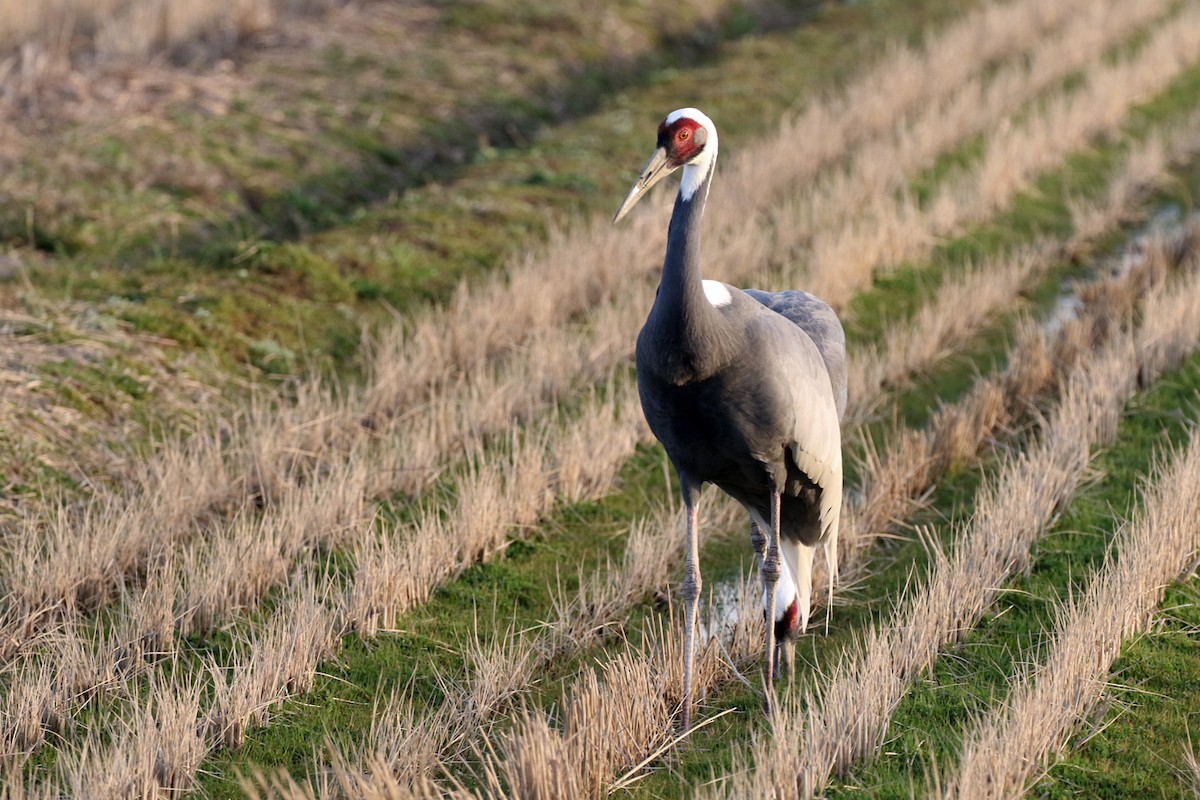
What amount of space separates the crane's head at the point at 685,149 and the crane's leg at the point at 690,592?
1.08m

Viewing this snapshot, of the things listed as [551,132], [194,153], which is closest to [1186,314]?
[551,132]

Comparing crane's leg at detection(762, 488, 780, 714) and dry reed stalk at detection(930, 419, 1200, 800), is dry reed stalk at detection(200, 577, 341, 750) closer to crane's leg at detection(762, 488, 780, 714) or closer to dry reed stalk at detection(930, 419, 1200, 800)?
crane's leg at detection(762, 488, 780, 714)

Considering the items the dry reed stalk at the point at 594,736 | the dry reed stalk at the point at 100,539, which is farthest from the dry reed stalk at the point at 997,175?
the dry reed stalk at the point at 594,736

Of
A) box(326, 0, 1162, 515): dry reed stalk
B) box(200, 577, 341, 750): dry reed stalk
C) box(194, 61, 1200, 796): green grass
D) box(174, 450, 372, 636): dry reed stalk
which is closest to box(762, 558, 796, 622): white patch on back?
box(194, 61, 1200, 796): green grass

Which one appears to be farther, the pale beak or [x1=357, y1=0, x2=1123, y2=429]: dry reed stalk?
[x1=357, y1=0, x2=1123, y2=429]: dry reed stalk

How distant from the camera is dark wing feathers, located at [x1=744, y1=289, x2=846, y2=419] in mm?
5688

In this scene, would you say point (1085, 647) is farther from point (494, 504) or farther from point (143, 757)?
point (143, 757)

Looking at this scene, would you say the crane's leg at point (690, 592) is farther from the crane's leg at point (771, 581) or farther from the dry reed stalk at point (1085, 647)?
the dry reed stalk at point (1085, 647)

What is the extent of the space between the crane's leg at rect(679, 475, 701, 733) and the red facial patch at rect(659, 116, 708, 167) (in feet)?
3.85

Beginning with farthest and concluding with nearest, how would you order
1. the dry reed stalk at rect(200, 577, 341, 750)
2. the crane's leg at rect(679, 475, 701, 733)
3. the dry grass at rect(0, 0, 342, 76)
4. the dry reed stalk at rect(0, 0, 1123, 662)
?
the dry grass at rect(0, 0, 342, 76), the dry reed stalk at rect(0, 0, 1123, 662), the crane's leg at rect(679, 475, 701, 733), the dry reed stalk at rect(200, 577, 341, 750)

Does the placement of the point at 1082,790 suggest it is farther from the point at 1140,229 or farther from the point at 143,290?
the point at 1140,229

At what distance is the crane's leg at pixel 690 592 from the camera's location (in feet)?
16.9

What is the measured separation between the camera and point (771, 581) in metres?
5.50

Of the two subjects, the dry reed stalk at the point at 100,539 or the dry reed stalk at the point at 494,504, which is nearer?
the dry reed stalk at the point at 100,539
